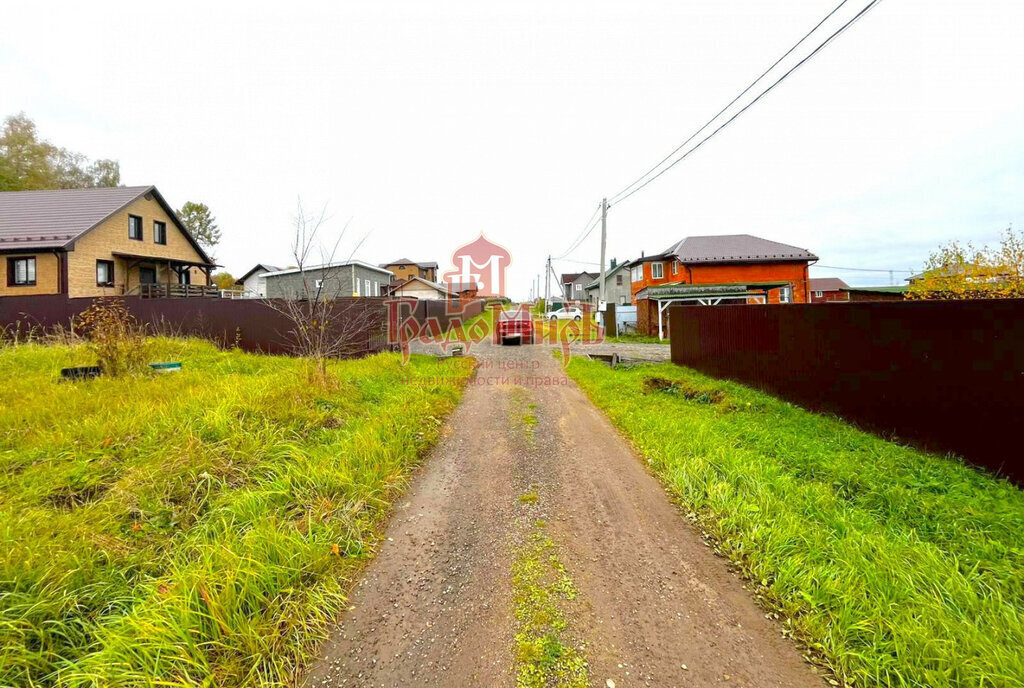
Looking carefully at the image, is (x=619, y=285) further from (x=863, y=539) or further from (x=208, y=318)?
(x=863, y=539)

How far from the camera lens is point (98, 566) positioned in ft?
8.52

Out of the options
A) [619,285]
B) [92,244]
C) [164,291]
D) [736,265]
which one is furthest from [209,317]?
[619,285]

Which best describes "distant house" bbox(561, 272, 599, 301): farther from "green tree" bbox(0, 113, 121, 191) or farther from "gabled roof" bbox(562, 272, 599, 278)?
"green tree" bbox(0, 113, 121, 191)

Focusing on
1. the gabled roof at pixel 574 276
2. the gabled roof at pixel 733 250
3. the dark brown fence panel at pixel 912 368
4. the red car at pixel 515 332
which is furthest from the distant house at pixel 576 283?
the dark brown fence panel at pixel 912 368

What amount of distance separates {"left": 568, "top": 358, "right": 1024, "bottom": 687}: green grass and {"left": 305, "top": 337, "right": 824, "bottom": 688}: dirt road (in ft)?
0.87

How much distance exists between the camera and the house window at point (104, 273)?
736 inches

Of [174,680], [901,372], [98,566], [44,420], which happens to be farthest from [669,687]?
[44,420]

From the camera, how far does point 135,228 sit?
2086 centimetres

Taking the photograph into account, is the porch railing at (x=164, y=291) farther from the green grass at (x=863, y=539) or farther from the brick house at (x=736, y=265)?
the brick house at (x=736, y=265)

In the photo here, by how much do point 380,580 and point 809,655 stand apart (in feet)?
8.23

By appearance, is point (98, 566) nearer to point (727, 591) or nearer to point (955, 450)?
point (727, 591)

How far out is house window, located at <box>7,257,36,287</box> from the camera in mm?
16953

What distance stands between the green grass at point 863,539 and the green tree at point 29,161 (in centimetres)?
4382

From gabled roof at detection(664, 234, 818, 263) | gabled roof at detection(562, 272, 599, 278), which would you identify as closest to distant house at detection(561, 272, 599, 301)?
gabled roof at detection(562, 272, 599, 278)
